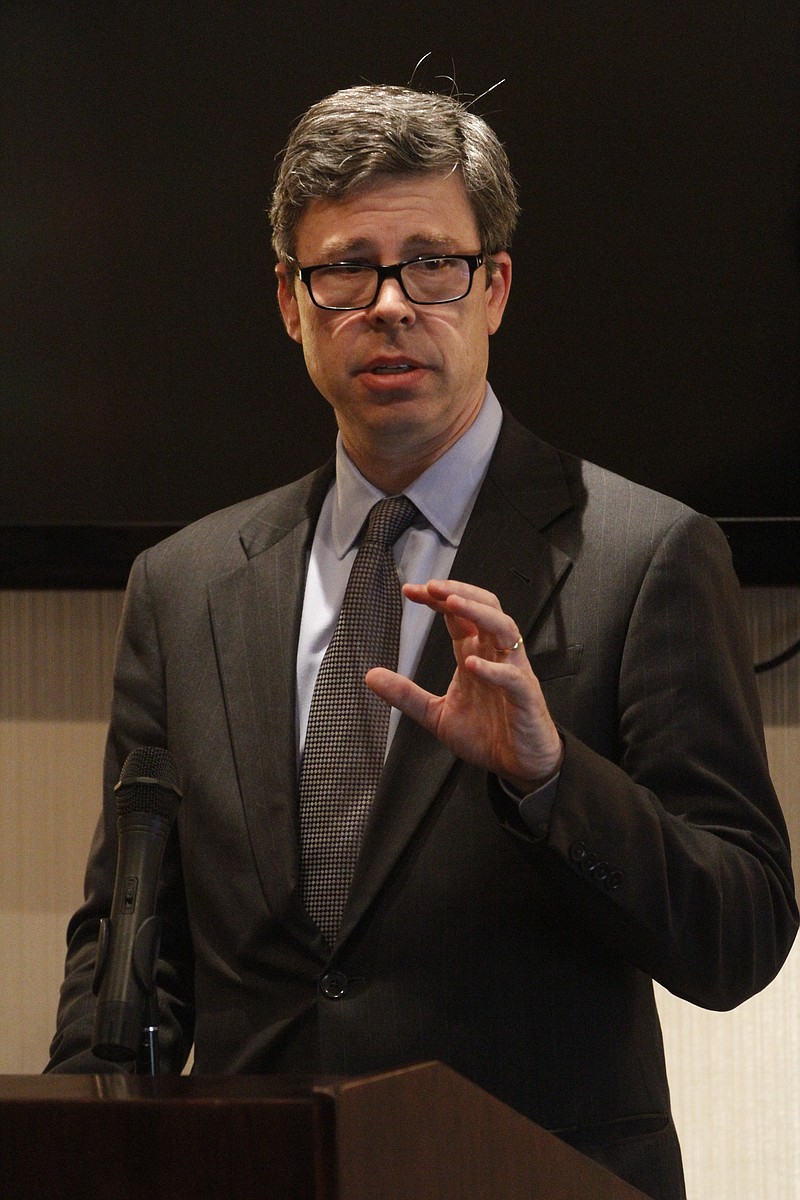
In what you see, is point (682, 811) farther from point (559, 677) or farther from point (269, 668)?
point (269, 668)

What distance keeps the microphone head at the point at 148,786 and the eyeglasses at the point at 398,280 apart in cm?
72

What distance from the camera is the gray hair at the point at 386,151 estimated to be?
162 cm

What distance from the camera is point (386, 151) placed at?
162cm

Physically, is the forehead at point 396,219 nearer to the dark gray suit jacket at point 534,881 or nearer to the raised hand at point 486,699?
the dark gray suit jacket at point 534,881

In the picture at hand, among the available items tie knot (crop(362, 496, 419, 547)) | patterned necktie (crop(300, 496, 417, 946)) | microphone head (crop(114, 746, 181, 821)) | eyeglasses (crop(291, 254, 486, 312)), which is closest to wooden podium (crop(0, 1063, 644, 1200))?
microphone head (crop(114, 746, 181, 821))

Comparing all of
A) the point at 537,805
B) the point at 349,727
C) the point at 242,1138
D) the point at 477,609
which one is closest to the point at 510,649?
the point at 477,609

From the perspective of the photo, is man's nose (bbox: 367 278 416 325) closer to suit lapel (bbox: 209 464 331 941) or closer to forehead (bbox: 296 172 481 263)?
forehead (bbox: 296 172 481 263)

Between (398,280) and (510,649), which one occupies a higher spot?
(398,280)

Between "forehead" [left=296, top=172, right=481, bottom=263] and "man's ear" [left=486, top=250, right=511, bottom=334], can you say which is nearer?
"forehead" [left=296, top=172, right=481, bottom=263]

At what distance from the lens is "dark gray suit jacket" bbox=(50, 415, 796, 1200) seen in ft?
4.80

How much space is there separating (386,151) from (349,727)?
2.03ft

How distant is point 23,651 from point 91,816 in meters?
0.30

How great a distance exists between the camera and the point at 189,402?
7.73ft

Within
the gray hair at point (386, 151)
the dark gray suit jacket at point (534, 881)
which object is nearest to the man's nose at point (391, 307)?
the gray hair at point (386, 151)
